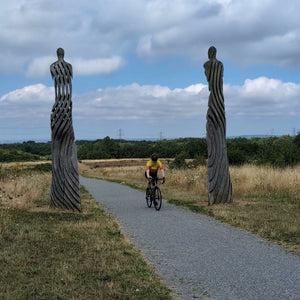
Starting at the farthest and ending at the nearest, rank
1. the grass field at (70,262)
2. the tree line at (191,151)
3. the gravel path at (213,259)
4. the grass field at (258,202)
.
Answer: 1. the tree line at (191,151)
2. the grass field at (258,202)
3. the gravel path at (213,259)
4. the grass field at (70,262)

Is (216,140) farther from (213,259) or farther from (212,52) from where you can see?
(213,259)

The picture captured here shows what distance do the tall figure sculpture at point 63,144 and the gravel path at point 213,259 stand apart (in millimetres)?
2299

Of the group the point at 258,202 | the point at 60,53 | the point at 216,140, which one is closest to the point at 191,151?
the point at 258,202

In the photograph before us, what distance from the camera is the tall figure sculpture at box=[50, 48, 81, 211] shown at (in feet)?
41.1

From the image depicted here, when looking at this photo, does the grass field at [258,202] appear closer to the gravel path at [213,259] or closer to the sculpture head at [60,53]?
the gravel path at [213,259]

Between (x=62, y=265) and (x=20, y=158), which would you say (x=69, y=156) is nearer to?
(x=62, y=265)

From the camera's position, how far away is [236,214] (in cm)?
1165

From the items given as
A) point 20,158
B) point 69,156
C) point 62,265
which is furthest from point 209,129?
point 20,158

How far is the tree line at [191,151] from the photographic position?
28.3m

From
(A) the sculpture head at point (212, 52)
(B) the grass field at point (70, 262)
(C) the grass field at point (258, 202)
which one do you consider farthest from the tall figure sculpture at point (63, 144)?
(A) the sculpture head at point (212, 52)

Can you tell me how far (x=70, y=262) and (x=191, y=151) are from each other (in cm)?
5229

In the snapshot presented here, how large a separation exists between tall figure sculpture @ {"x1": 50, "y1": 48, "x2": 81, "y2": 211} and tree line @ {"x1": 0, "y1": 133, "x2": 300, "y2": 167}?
53.8 ft

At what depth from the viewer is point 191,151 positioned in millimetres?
58375

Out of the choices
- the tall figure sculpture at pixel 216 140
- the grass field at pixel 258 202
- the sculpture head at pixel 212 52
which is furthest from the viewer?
the sculpture head at pixel 212 52
